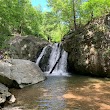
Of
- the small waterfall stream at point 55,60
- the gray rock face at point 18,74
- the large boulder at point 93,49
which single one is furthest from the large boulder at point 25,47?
the gray rock face at point 18,74

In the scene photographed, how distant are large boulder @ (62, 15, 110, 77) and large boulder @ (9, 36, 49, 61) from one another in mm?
4040

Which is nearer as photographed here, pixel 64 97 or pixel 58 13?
pixel 64 97

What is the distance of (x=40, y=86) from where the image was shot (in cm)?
1158

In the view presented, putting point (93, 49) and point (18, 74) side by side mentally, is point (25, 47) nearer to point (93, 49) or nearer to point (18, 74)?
point (93, 49)

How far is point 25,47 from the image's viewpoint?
63.5 ft

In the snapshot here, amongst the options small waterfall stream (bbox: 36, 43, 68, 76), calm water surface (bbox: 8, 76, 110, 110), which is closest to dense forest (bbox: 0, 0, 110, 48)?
small waterfall stream (bbox: 36, 43, 68, 76)

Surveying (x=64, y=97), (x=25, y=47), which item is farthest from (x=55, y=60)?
(x=64, y=97)

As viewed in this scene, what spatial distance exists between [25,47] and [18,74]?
25.5 ft

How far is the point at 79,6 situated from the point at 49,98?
18.3 meters

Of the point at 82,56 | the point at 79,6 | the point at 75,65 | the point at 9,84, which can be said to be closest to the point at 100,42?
the point at 82,56

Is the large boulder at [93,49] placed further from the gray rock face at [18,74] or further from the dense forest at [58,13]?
the gray rock face at [18,74]

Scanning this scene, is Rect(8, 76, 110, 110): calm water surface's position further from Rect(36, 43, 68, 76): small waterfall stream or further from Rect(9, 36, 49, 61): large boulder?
Rect(9, 36, 49, 61): large boulder

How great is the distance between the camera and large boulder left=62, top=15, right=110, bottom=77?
1466 centimetres

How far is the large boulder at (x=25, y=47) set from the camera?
18938 millimetres
